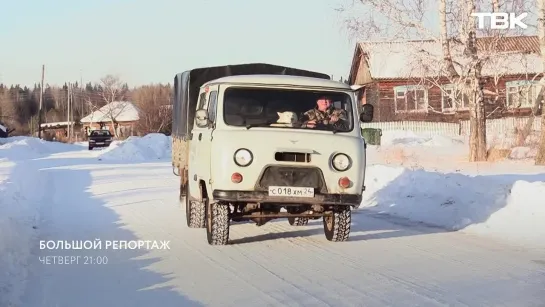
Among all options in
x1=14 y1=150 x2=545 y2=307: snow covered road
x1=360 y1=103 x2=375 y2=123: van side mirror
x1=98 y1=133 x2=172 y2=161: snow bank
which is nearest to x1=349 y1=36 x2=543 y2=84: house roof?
x1=14 y1=150 x2=545 y2=307: snow covered road

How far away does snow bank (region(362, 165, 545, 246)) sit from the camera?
1120 cm

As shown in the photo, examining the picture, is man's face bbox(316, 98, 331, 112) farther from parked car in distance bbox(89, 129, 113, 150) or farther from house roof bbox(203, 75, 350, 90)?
parked car in distance bbox(89, 129, 113, 150)

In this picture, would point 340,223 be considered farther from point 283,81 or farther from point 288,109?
point 283,81

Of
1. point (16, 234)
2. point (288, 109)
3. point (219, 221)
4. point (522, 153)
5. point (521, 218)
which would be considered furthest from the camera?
point (522, 153)

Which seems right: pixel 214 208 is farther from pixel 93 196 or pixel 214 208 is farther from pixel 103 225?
pixel 93 196

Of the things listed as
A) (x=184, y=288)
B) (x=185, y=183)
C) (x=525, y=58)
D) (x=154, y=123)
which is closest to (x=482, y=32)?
(x=525, y=58)

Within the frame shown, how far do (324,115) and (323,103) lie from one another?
0.66ft

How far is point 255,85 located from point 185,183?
3.41 meters

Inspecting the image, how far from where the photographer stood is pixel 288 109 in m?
9.48

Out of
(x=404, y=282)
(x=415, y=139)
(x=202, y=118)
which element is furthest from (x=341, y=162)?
(x=415, y=139)

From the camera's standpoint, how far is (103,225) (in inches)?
460

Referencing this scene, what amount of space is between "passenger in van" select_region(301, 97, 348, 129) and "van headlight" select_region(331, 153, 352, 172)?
60 centimetres

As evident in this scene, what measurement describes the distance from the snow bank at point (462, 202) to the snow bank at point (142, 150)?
24.8 metres

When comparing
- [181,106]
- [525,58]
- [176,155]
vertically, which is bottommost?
[176,155]
